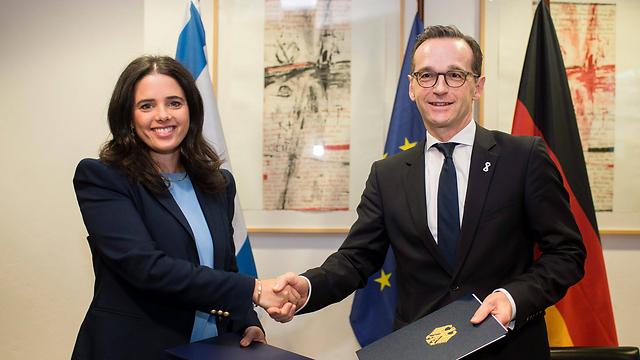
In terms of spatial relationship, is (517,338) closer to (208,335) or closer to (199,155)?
(208,335)

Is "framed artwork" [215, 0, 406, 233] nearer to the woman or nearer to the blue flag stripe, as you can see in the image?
the blue flag stripe

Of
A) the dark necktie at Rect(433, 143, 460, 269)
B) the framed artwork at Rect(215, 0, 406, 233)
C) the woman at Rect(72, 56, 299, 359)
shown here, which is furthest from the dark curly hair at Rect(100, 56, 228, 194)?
the framed artwork at Rect(215, 0, 406, 233)

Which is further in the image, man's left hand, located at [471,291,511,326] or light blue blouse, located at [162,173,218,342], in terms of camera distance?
light blue blouse, located at [162,173,218,342]

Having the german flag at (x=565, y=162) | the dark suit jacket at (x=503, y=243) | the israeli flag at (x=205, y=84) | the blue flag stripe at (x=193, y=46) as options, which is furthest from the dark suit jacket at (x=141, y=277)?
the german flag at (x=565, y=162)

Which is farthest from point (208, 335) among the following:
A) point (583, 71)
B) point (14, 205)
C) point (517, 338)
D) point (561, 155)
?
point (583, 71)

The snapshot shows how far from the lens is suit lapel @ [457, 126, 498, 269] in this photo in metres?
1.39

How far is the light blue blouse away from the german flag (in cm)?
186

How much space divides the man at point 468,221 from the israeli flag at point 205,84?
37.3 inches

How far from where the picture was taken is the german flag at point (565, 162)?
2.30 metres

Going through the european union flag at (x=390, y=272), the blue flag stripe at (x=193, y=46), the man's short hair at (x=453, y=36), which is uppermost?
the blue flag stripe at (x=193, y=46)

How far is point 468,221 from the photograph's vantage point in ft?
4.59

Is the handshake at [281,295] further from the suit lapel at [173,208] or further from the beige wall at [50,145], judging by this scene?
the beige wall at [50,145]

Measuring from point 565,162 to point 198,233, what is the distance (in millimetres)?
2007

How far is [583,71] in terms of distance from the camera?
268 centimetres
